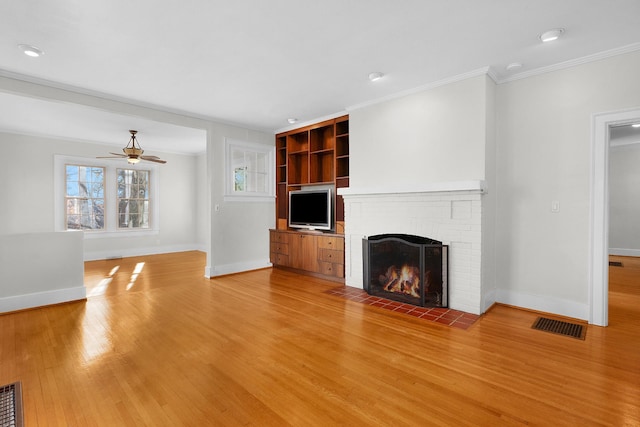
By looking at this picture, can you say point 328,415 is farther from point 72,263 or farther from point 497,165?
point 72,263

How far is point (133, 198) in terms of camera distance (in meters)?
7.75

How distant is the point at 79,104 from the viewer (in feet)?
12.8

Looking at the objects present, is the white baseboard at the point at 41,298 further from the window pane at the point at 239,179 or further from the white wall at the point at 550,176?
the white wall at the point at 550,176

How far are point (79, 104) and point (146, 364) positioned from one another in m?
3.41

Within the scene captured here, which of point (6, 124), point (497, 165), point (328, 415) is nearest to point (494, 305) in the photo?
point (497, 165)

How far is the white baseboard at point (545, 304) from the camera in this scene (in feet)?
10.6

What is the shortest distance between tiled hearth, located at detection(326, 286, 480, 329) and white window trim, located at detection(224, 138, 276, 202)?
2549mm

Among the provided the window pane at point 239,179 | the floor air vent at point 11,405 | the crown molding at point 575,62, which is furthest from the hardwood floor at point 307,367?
the crown molding at point 575,62

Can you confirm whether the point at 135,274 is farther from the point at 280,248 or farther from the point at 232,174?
the point at 280,248

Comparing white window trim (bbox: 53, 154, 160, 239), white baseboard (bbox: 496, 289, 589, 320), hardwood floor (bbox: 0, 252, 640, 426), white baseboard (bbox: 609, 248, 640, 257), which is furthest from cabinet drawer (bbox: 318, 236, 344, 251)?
white baseboard (bbox: 609, 248, 640, 257)

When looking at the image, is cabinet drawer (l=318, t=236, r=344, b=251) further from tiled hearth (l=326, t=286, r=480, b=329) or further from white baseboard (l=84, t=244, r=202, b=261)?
white baseboard (l=84, t=244, r=202, b=261)

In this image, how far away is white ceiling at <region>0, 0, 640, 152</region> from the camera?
234 cm

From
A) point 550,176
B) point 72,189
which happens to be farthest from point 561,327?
point 72,189

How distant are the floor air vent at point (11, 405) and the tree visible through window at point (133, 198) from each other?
6154 mm
